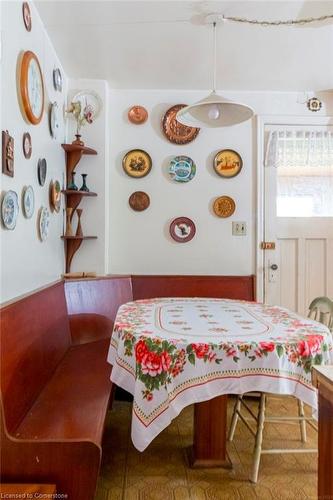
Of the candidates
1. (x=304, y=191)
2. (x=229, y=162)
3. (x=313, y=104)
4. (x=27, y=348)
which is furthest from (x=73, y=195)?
(x=313, y=104)

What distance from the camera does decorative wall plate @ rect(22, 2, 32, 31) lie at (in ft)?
6.41

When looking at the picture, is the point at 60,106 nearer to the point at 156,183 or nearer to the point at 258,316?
the point at 156,183

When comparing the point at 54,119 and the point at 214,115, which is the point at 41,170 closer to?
the point at 54,119

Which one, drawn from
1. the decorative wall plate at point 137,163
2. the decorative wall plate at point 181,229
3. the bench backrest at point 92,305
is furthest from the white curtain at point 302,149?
the bench backrest at point 92,305

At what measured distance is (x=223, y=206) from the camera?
3.26 m

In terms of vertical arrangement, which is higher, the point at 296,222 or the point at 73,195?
the point at 73,195

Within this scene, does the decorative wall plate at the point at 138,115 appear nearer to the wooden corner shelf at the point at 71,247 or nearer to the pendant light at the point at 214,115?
the wooden corner shelf at the point at 71,247

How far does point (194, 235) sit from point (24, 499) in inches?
92.2

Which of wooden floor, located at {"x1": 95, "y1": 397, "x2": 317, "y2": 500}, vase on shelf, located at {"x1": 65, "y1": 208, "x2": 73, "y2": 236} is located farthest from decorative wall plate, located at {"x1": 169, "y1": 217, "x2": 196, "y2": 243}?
wooden floor, located at {"x1": 95, "y1": 397, "x2": 317, "y2": 500}

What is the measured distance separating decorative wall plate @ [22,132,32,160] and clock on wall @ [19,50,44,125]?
0.09 metres

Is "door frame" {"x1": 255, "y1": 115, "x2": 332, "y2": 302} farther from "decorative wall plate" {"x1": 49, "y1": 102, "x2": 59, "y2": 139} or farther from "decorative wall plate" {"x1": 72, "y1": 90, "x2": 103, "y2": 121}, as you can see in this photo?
"decorative wall plate" {"x1": 49, "y1": 102, "x2": 59, "y2": 139}

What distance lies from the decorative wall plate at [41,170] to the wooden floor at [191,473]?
65.1 inches

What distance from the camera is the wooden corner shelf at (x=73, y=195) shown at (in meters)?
2.93

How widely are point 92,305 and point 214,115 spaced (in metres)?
1.60
